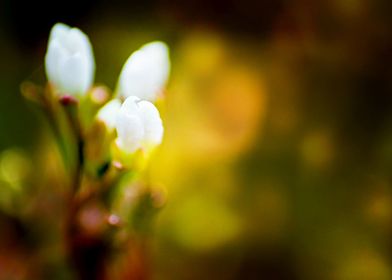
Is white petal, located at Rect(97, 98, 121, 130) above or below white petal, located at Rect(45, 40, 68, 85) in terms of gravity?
below

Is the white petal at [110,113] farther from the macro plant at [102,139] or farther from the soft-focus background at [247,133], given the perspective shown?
the soft-focus background at [247,133]

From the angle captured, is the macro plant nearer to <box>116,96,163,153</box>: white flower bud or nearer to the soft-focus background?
<box>116,96,163,153</box>: white flower bud

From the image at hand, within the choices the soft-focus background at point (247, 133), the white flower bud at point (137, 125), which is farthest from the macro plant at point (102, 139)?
the soft-focus background at point (247, 133)

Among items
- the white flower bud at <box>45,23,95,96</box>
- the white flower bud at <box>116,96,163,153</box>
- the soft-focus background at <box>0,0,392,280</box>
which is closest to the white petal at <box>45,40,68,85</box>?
the white flower bud at <box>45,23,95,96</box>

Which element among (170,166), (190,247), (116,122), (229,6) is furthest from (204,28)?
(116,122)

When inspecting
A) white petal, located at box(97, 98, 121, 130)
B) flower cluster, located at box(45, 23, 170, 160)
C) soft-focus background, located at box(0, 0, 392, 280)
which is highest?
flower cluster, located at box(45, 23, 170, 160)

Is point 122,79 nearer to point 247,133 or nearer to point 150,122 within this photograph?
point 150,122

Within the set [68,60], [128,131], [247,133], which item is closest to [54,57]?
[68,60]
